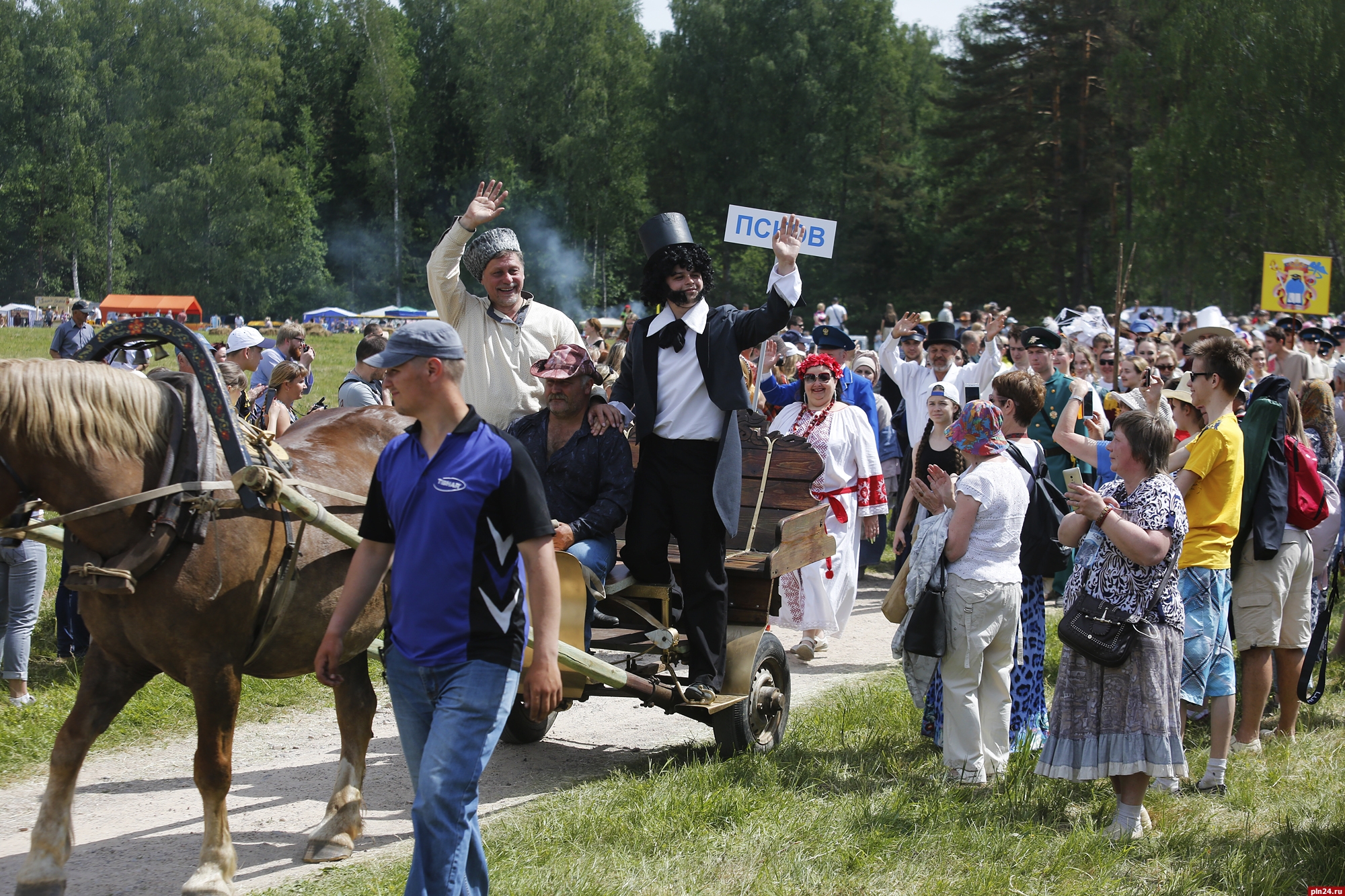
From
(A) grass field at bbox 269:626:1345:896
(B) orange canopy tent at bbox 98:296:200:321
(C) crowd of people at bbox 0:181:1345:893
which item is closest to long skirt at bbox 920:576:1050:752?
(C) crowd of people at bbox 0:181:1345:893

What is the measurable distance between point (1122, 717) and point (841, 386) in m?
5.26

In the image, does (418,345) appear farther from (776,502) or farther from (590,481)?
(776,502)

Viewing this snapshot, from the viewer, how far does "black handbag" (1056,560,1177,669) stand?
4727mm

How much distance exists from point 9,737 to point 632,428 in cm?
328

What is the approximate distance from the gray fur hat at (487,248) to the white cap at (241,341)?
359 centimetres

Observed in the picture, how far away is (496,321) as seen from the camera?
5699mm

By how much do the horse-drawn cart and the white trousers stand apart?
147cm

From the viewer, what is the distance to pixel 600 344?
47.2 feet

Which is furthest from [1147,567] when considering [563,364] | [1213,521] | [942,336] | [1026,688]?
[942,336]

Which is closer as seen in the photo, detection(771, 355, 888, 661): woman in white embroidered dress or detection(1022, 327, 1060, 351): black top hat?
detection(771, 355, 888, 661): woman in white embroidered dress

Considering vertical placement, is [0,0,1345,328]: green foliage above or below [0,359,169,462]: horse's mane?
above

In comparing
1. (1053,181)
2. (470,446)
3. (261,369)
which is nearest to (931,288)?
(1053,181)

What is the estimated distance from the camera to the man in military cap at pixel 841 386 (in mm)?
10047

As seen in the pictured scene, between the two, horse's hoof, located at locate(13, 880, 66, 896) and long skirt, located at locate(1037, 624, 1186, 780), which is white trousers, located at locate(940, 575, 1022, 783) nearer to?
long skirt, located at locate(1037, 624, 1186, 780)
